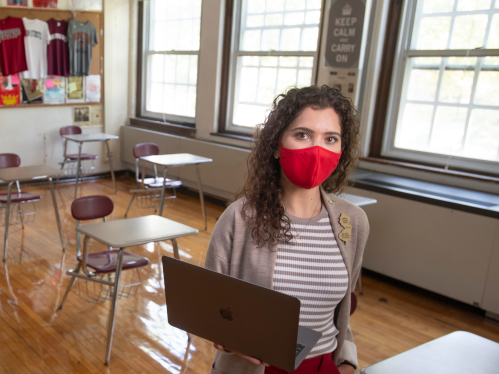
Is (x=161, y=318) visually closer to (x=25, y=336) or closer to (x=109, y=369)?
(x=109, y=369)

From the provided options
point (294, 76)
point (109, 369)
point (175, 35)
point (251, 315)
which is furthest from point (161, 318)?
point (175, 35)

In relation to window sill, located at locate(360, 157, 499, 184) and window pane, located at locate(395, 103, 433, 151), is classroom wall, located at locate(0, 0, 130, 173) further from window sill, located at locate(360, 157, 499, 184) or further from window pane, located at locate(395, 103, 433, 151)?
window pane, located at locate(395, 103, 433, 151)

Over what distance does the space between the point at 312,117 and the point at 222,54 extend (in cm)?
478

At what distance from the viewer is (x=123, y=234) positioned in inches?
101

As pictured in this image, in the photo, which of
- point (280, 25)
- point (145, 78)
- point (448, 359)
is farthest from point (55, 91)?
point (448, 359)

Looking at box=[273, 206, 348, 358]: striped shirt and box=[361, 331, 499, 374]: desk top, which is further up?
box=[273, 206, 348, 358]: striped shirt

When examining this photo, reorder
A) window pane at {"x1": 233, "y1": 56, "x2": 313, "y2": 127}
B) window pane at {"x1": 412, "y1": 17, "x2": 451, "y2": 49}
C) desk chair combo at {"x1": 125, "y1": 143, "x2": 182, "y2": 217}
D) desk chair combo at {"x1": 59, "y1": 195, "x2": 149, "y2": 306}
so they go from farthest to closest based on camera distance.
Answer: window pane at {"x1": 233, "y1": 56, "x2": 313, "y2": 127}
desk chair combo at {"x1": 125, "y1": 143, "x2": 182, "y2": 217}
window pane at {"x1": 412, "y1": 17, "x2": 451, "y2": 49}
desk chair combo at {"x1": 59, "y1": 195, "x2": 149, "y2": 306}

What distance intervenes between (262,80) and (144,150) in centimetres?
163

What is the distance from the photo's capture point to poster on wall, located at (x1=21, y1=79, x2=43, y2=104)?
19.5 feet

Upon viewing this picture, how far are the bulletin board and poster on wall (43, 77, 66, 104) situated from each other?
70mm

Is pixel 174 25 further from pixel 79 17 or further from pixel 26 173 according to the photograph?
pixel 26 173

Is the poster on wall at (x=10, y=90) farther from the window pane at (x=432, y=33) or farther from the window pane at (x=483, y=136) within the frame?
the window pane at (x=483, y=136)

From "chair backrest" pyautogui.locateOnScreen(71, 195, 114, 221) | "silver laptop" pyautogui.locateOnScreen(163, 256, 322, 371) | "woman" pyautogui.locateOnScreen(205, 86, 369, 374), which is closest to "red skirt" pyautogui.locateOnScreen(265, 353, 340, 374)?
"woman" pyautogui.locateOnScreen(205, 86, 369, 374)

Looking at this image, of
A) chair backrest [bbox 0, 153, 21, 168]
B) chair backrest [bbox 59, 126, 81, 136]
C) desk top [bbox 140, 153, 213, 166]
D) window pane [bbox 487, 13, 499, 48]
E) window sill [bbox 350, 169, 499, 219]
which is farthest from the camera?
chair backrest [bbox 59, 126, 81, 136]
